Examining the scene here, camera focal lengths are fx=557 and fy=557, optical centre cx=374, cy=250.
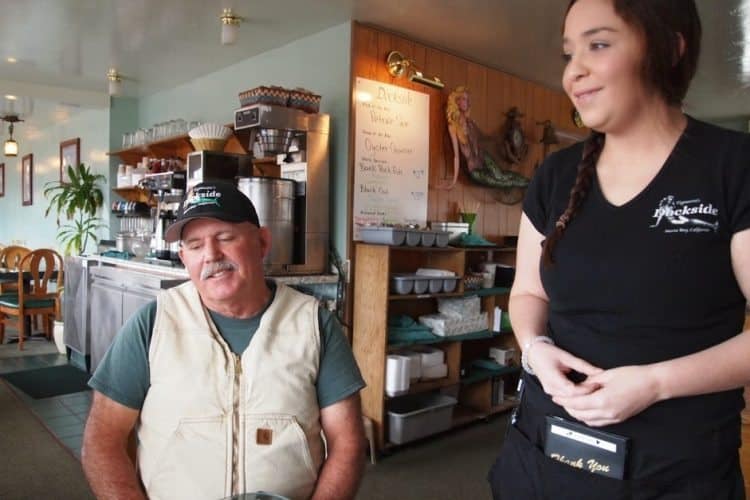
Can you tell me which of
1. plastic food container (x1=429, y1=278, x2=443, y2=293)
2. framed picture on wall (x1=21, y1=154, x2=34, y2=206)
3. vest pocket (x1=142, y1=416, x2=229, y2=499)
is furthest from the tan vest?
framed picture on wall (x1=21, y1=154, x2=34, y2=206)

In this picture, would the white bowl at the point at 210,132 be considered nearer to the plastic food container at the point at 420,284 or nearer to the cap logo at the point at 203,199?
the plastic food container at the point at 420,284

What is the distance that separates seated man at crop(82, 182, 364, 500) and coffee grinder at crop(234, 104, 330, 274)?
187cm

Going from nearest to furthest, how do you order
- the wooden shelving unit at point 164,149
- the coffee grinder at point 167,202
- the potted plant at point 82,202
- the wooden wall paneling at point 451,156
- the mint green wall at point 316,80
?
the mint green wall at point 316,80 < the coffee grinder at point 167,202 < the wooden wall paneling at point 451,156 < the wooden shelving unit at point 164,149 < the potted plant at point 82,202

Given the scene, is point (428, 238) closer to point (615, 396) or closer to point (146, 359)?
point (146, 359)

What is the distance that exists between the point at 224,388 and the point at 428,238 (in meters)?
2.30

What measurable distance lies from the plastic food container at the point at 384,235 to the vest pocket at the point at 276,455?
2011mm

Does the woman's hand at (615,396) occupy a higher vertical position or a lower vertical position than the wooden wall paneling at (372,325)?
higher

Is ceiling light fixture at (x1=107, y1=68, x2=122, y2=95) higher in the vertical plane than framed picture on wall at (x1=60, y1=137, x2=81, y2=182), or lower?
higher

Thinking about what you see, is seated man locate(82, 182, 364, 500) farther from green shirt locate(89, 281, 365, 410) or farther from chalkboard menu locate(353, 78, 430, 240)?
→ chalkboard menu locate(353, 78, 430, 240)

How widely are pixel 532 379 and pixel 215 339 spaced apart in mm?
714

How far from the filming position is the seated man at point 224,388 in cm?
124

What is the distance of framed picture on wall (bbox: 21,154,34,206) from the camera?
8.42m

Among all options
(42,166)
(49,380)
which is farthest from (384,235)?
(42,166)

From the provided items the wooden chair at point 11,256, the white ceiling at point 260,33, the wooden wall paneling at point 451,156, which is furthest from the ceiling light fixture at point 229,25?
the wooden chair at point 11,256
